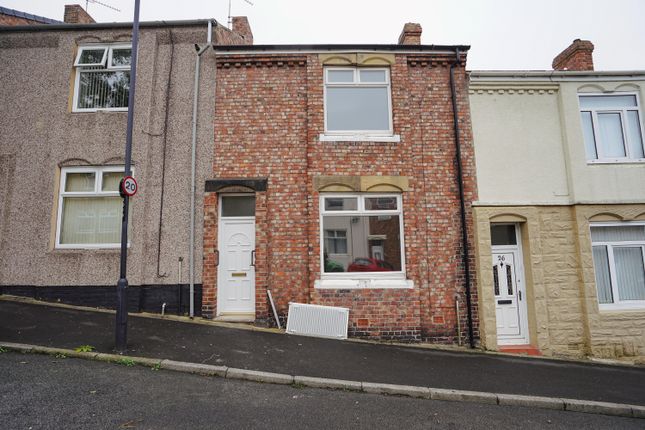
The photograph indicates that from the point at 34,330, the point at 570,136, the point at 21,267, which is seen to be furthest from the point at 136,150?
the point at 570,136

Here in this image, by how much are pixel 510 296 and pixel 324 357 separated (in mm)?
4723

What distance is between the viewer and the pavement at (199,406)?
3730mm

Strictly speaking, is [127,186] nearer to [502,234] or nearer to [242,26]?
[242,26]

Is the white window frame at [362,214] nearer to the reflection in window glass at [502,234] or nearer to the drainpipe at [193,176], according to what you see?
the reflection in window glass at [502,234]

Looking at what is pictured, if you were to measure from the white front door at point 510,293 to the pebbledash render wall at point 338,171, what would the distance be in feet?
3.05

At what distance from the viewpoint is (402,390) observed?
4.87 m

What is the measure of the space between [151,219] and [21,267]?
306 cm

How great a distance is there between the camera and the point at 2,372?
4547mm

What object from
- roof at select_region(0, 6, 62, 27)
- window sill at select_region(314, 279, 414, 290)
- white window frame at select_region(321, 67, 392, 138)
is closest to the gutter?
roof at select_region(0, 6, 62, 27)

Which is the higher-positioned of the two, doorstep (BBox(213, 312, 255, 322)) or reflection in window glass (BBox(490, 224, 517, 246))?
reflection in window glass (BBox(490, 224, 517, 246))

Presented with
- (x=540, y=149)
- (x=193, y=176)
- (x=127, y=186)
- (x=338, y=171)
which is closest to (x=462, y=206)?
(x=540, y=149)

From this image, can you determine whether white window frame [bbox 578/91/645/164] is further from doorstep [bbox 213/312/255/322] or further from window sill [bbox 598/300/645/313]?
doorstep [bbox 213/312/255/322]

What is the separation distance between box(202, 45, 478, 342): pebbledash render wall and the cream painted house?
58cm

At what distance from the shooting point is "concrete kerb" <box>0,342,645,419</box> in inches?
190
